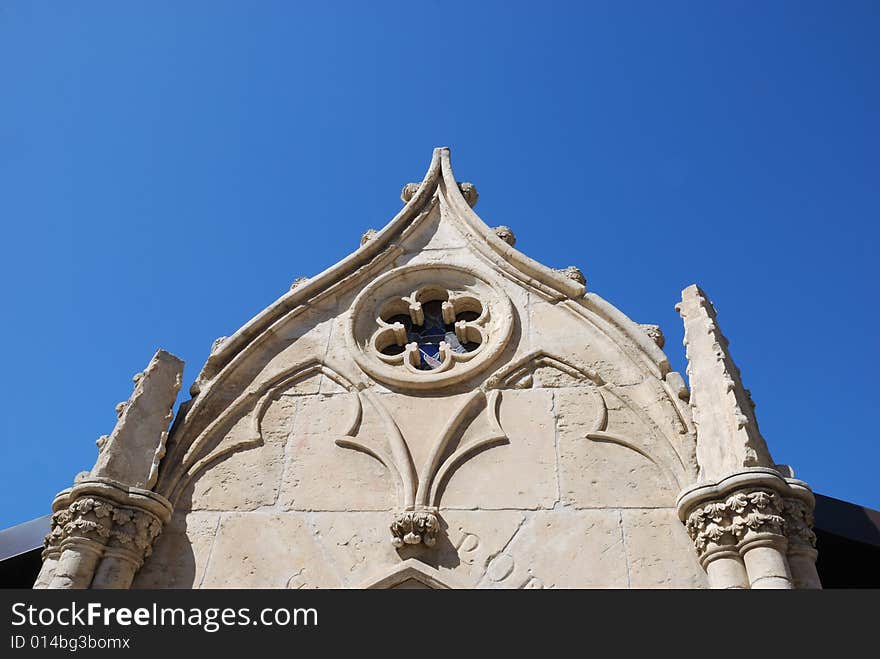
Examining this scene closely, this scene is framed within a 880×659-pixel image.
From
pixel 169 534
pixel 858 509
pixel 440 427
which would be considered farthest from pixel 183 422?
pixel 858 509

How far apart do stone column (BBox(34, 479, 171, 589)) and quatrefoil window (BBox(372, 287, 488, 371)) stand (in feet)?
8.09

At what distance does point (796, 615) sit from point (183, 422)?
16.0ft

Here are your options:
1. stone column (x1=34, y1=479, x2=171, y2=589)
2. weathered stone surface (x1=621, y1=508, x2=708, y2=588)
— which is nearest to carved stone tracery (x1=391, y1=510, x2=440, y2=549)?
weathered stone surface (x1=621, y1=508, x2=708, y2=588)

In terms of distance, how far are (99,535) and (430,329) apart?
3542 mm

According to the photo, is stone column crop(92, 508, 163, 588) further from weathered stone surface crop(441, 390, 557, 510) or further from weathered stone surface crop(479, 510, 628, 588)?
weathered stone surface crop(479, 510, 628, 588)

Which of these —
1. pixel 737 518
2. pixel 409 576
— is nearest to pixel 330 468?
pixel 409 576

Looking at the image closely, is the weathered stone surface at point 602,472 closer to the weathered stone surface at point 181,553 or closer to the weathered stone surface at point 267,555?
the weathered stone surface at point 267,555

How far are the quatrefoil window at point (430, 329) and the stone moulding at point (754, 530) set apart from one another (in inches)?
104

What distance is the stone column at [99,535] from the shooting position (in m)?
5.76

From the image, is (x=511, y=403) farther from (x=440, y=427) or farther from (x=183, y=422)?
(x=183, y=422)

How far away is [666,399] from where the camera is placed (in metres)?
6.66

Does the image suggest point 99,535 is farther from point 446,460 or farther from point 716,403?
point 716,403

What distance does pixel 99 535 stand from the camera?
19.4ft

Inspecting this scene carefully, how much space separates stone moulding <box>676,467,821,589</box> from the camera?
515cm
